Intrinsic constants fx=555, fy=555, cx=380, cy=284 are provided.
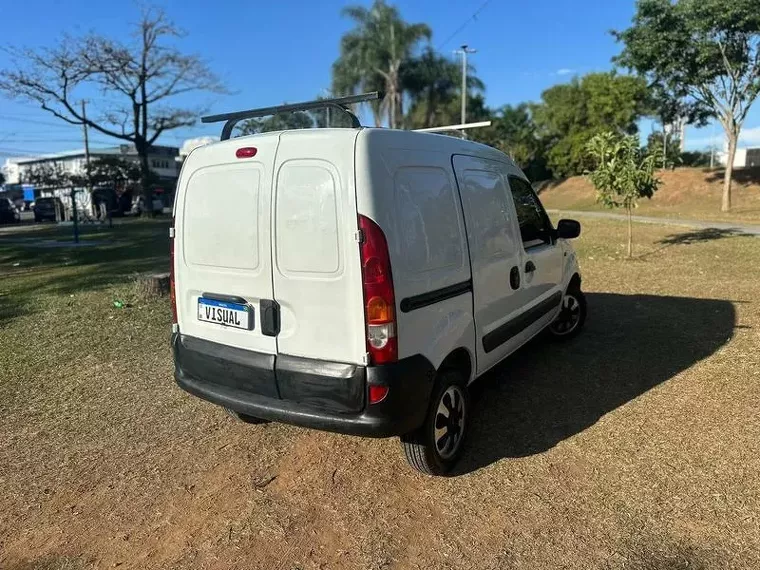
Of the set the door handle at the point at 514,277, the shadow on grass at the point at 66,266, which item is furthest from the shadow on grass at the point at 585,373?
the shadow on grass at the point at 66,266

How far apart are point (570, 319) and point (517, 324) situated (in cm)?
184

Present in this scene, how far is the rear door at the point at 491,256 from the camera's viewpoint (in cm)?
337

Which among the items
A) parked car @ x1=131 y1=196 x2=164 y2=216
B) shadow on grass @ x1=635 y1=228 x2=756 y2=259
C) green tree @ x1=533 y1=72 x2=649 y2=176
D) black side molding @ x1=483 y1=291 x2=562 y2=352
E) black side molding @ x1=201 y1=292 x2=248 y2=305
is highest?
green tree @ x1=533 y1=72 x2=649 y2=176

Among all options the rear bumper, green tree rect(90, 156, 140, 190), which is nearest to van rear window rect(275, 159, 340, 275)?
the rear bumper

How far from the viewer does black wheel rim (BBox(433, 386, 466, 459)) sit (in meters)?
3.15

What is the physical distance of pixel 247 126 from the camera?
16.0 feet

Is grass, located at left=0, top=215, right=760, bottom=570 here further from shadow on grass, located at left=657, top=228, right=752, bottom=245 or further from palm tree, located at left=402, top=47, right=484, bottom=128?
palm tree, located at left=402, top=47, right=484, bottom=128

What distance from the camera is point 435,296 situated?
294 cm

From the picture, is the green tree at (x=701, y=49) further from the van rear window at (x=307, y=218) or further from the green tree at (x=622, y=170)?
the van rear window at (x=307, y=218)

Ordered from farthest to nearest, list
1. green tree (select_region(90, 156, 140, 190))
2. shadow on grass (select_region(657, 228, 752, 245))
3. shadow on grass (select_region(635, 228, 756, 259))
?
green tree (select_region(90, 156, 140, 190))
shadow on grass (select_region(657, 228, 752, 245))
shadow on grass (select_region(635, 228, 756, 259))

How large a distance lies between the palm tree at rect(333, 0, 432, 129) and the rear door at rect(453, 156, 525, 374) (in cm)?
3519

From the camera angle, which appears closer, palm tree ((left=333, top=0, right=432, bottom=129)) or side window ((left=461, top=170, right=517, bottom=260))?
side window ((left=461, top=170, right=517, bottom=260))

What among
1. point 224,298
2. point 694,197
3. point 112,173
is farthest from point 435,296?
point 112,173

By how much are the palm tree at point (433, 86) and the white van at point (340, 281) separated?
124 ft
